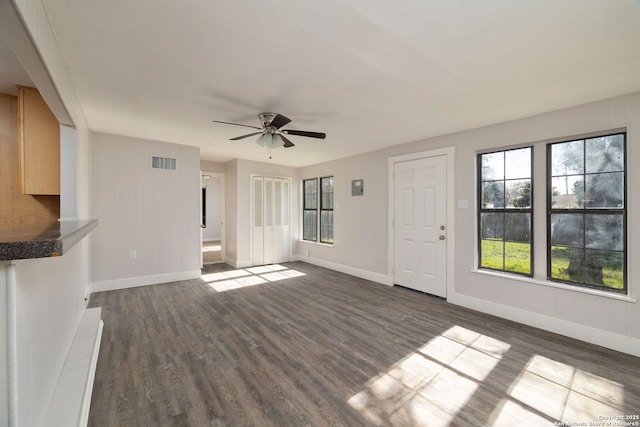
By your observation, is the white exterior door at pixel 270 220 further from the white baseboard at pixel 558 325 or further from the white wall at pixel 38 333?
the white wall at pixel 38 333

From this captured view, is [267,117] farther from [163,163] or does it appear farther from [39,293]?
[163,163]

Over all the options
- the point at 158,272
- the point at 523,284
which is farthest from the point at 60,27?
the point at 523,284

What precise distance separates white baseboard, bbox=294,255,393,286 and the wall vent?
3.52m

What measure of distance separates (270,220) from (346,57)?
16.2 feet

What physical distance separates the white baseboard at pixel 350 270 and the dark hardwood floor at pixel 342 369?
118 centimetres

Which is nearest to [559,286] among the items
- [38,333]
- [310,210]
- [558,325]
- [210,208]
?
[558,325]

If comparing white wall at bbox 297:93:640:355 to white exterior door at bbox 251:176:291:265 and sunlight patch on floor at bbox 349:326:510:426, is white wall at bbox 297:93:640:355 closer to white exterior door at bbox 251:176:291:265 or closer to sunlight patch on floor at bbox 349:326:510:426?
sunlight patch on floor at bbox 349:326:510:426

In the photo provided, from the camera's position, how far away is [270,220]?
6.62 meters

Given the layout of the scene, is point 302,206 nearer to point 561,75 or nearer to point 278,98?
point 278,98

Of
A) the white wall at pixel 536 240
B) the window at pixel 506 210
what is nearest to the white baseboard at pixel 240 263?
the white wall at pixel 536 240

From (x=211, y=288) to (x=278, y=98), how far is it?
10.7 feet

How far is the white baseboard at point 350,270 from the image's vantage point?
4961mm

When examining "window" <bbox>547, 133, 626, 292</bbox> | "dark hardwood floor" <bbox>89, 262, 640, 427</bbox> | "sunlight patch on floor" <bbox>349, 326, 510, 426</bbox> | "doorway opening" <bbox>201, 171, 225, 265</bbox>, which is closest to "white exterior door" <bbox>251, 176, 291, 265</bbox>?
"dark hardwood floor" <bbox>89, 262, 640, 427</bbox>

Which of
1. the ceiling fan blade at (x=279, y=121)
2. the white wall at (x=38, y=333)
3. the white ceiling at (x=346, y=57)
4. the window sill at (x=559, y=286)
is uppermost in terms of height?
the white ceiling at (x=346, y=57)
